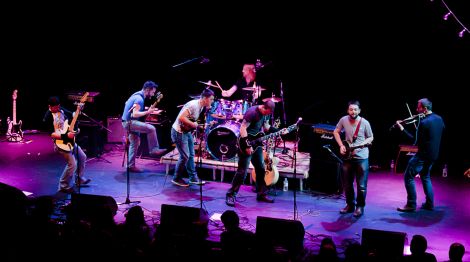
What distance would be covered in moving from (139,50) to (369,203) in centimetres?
819

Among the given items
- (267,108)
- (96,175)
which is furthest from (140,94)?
(267,108)

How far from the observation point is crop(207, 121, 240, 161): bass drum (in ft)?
37.7

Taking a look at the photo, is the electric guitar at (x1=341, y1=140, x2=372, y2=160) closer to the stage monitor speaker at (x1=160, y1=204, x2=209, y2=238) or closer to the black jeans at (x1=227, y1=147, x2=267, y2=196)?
the black jeans at (x1=227, y1=147, x2=267, y2=196)

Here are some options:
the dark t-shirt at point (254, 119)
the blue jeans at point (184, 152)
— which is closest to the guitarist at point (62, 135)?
the blue jeans at point (184, 152)

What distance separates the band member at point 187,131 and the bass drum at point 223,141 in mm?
1040

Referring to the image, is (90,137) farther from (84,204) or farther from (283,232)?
(283,232)

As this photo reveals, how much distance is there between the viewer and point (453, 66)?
1212 cm

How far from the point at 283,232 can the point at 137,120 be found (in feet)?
19.8

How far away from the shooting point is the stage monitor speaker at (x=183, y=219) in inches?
257

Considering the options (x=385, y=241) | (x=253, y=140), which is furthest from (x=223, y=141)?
(x=385, y=241)

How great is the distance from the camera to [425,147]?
9273mm

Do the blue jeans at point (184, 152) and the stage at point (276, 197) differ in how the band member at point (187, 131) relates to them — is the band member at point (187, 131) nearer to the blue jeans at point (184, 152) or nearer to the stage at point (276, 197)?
the blue jeans at point (184, 152)

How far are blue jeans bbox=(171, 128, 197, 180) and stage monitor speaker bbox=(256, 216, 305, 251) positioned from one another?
3.92 meters

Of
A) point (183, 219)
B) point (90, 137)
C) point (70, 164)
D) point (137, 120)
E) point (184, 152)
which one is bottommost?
Result: point (183, 219)
